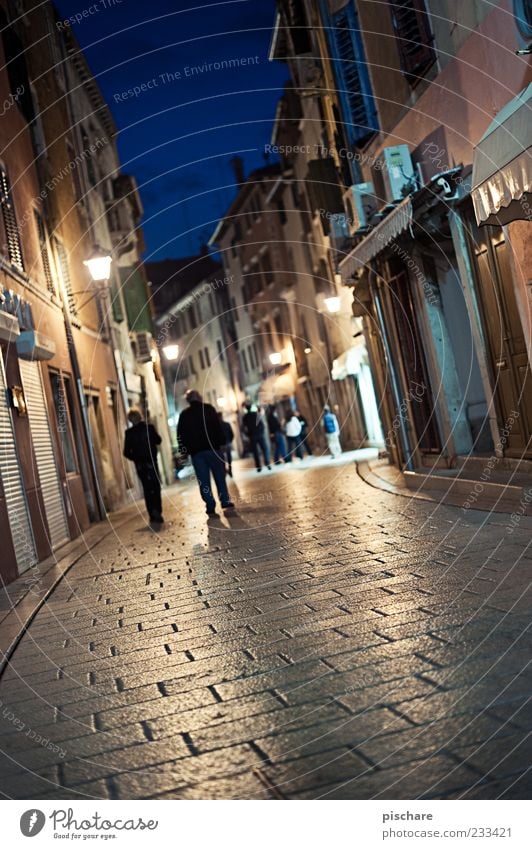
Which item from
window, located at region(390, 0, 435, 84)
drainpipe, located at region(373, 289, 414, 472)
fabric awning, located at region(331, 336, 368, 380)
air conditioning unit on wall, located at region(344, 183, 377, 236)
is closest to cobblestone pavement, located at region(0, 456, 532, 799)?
window, located at region(390, 0, 435, 84)

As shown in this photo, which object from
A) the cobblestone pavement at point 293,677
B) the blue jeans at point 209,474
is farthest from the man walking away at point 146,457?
the cobblestone pavement at point 293,677

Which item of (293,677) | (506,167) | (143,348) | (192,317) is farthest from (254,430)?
(192,317)

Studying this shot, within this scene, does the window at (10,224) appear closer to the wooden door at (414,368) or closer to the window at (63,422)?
the window at (63,422)

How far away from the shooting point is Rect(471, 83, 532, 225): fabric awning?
30.5 feet

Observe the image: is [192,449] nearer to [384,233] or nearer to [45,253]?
[384,233]

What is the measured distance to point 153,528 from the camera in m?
16.8

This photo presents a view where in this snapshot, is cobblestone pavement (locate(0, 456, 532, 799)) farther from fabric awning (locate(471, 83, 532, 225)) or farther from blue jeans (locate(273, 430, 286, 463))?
blue jeans (locate(273, 430, 286, 463))

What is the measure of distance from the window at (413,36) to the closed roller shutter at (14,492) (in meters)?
7.15

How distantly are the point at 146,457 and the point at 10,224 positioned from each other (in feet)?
13.6

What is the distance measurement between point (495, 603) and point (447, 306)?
11.3 metres

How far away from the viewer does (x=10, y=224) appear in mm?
16484

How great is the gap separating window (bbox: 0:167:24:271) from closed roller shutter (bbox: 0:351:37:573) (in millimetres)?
3301
